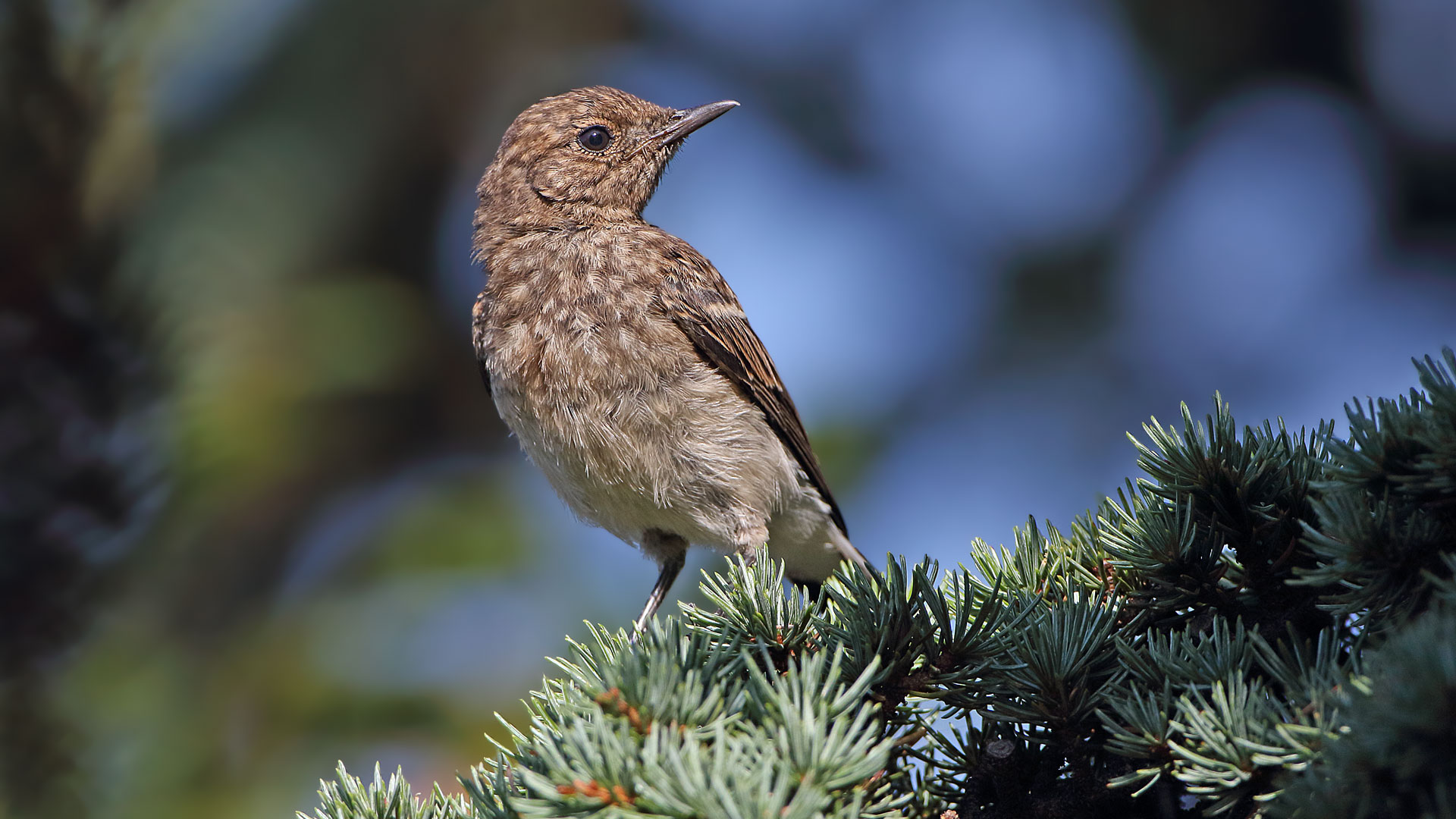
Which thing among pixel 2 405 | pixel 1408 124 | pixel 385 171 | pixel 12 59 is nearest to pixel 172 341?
pixel 2 405

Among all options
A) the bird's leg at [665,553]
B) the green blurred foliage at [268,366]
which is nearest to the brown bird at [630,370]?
the bird's leg at [665,553]

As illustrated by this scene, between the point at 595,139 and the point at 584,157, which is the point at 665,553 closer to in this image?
the point at 584,157

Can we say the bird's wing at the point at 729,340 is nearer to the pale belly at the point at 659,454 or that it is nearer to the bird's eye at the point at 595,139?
the pale belly at the point at 659,454

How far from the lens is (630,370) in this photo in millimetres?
3777

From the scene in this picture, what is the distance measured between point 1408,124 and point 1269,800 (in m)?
7.32

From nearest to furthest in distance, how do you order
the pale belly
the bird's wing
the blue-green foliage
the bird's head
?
1. the blue-green foliage
2. the pale belly
3. the bird's wing
4. the bird's head

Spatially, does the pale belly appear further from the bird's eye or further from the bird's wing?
the bird's eye

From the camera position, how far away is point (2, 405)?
254 centimetres

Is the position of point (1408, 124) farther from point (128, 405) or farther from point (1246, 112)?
point (128, 405)

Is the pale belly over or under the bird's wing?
under

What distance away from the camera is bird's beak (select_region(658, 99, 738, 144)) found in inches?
194

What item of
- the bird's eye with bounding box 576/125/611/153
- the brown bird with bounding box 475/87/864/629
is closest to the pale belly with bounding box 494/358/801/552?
the brown bird with bounding box 475/87/864/629

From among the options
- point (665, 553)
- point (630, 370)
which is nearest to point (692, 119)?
point (630, 370)

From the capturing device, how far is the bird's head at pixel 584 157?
15.4 feet
